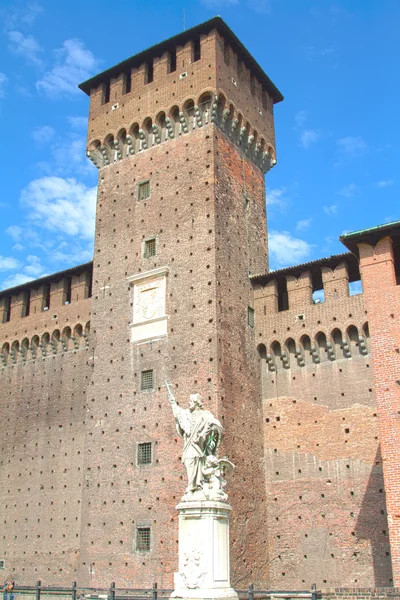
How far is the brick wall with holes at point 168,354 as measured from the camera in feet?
57.9

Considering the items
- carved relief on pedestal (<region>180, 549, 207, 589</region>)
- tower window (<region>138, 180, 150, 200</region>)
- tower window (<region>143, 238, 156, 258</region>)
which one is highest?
tower window (<region>138, 180, 150, 200</region>)

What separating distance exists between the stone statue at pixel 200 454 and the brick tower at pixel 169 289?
6.65 meters

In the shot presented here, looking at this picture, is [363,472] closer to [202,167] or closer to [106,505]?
[106,505]

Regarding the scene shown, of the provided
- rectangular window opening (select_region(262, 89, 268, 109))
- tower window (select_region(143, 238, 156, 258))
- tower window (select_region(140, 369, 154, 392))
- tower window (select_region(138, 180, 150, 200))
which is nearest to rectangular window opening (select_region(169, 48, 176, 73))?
rectangular window opening (select_region(262, 89, 268, 109))

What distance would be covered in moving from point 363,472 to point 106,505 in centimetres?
695

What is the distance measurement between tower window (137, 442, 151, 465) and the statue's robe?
7.73m

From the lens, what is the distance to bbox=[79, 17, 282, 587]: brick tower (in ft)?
58.3

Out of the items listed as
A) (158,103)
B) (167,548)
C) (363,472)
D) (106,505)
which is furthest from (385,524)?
(158,103)

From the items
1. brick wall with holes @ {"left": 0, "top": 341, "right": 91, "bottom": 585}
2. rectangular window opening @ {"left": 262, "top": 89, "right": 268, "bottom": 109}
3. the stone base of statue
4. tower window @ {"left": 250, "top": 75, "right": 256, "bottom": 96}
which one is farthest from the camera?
rectangular window opening @ {"left": 262, "top": 89, "right": 268, "bottom": 109}

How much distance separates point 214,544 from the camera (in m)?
9.88

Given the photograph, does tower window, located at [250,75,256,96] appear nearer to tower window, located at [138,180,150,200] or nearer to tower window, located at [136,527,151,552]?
tower window, located at [138,180,150,200]

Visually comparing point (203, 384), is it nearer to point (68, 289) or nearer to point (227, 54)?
point (68, 289)

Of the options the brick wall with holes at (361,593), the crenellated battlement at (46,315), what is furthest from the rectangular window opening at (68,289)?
the brick wall with holes at (361,593)

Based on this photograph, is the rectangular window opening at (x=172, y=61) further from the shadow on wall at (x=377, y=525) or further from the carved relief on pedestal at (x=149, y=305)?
the shadow on wall at (x=377, y=525)
